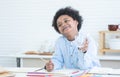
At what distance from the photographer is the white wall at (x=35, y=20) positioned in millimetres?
4160

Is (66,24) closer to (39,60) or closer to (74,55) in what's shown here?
(74,55)

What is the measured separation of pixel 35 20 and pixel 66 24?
1.79m

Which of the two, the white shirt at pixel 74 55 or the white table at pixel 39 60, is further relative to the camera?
the white table at pixel 39 60

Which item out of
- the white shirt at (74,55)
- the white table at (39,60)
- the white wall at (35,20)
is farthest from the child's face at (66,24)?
the white wall at (35,20)

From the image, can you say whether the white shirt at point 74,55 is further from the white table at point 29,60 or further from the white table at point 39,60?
the white table at point 29,60

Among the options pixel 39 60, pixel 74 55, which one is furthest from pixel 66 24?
pixel 39 60

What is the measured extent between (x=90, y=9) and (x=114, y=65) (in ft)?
3.29

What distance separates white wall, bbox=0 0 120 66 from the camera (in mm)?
4160

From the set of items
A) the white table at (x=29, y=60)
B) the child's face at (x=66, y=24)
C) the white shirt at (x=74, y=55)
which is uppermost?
the child's face at (x=66, y=24)

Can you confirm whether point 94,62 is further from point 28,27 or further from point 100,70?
point 28,27

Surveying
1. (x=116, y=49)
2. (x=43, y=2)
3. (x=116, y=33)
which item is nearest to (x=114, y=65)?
(x=116, y=49)

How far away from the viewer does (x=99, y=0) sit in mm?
4148

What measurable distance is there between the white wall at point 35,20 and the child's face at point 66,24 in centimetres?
150

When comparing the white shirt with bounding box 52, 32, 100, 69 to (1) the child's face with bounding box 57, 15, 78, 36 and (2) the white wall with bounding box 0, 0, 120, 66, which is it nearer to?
(1) the child's face with bounding box 57, 15, 78, 36
